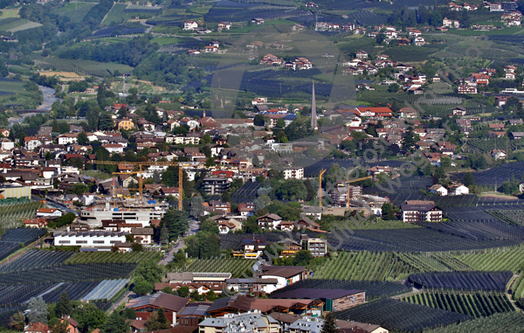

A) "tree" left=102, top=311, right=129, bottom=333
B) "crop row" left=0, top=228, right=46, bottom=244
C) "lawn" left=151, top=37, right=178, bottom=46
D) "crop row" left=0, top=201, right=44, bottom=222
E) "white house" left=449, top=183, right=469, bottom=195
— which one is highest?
"tree" left=102, top=311, right=129, bottom=333

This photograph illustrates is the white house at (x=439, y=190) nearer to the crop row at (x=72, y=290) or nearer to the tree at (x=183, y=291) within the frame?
the tree at (x=183, y=291)

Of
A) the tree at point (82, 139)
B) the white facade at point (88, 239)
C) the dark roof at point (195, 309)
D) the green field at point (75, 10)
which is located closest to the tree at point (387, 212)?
the white facade at point (88, 239)

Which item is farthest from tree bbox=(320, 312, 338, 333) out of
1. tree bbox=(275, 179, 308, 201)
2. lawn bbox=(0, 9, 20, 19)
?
lawn bbox=(0, 9, 20, 19)

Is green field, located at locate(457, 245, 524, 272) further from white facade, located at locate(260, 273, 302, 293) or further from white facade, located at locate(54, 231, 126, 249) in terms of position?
white facade, located at locate(54, 231, 126, 249)

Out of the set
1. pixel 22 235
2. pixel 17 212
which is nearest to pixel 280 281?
pixel 22 235

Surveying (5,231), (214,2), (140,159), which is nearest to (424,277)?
(5,231)

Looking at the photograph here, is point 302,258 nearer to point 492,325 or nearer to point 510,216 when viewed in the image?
point 492,325

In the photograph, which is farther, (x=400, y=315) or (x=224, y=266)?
(x=224, y=266)
